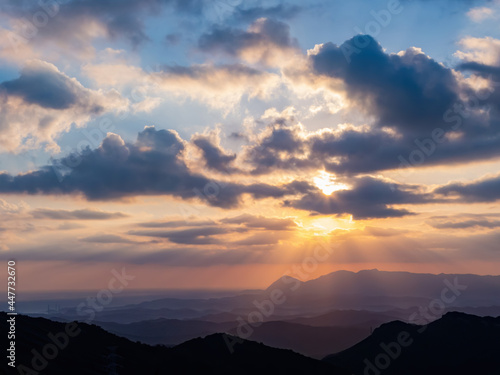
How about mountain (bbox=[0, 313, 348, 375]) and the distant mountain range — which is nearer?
mountain (bbox=[0, 313, 348, 375])

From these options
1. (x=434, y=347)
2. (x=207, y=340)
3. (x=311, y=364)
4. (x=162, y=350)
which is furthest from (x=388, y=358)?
(x=162, y=350)

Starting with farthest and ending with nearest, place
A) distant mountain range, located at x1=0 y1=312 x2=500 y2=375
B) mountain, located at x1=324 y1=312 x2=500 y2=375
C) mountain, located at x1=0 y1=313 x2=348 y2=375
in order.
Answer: mountain, located at x1=324 y1=312 x2=500 y2=375, distant mountain range, located at x1=0 y1=312 x2=500 y2=375, mountain, located at x1=0 y1=313 x2=348 y2=375

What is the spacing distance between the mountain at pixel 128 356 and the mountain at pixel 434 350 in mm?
40802

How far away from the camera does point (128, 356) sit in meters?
76.6

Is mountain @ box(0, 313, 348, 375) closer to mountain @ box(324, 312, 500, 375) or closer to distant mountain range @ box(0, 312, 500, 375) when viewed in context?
distant mountain range @ box(0, 312, 500, 375)

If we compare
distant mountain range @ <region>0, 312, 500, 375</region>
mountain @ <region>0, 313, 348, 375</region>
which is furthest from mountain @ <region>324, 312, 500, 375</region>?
mountain @ <region>0, 313, 348, 375</region>

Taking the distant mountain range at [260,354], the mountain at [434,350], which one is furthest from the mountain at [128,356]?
the mountain at [434,350]

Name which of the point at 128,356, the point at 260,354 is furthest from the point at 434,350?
the point at 128,356

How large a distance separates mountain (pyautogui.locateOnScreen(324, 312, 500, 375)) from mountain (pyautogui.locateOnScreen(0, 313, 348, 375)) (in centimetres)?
4080

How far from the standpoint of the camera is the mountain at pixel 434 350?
120812mm

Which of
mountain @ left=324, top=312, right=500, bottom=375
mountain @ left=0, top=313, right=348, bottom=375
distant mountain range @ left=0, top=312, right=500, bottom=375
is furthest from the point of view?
mountain @ left=324, top=312, right=500, bottom=375

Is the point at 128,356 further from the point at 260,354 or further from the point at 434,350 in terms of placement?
the point at 434,350

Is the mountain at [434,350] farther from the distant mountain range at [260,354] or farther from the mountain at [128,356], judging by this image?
the mountain at [128,356]

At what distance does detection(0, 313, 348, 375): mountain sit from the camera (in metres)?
64.7
